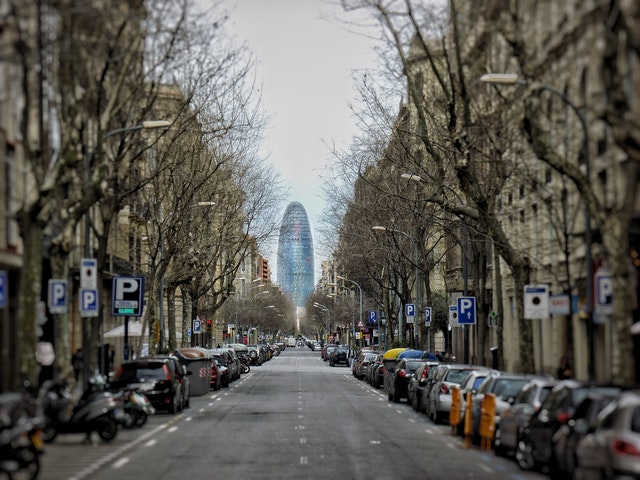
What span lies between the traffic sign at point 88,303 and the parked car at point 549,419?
13799 millimetres

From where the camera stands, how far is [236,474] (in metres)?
17.9

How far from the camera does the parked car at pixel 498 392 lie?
23.5 metres

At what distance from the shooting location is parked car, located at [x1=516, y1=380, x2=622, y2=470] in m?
17.6

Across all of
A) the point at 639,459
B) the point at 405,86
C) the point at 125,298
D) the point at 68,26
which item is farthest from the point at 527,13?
the point at 639,459

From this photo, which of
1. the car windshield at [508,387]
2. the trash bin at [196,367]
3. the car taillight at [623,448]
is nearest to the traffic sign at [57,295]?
the car windshield at [508,387]

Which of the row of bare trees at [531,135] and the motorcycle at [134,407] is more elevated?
the row of bare trees at [531,135]

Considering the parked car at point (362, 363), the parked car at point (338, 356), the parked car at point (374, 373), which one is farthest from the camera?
the parked car at point (338, 356)

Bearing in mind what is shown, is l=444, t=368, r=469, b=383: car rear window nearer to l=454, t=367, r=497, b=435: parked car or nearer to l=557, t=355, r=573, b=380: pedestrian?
l=454, t=367, r=497, b=435: parked car

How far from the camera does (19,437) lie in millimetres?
15453

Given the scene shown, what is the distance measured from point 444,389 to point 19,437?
645 inches

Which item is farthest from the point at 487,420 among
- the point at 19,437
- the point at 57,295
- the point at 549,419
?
the point at 19,437

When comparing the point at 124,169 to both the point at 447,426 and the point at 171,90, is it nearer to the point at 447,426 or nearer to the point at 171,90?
the point at 171,90

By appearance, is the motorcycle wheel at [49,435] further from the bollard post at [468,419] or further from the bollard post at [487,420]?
the bollard post at [487,420]

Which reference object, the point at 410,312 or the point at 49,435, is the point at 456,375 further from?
the point at 410,312
